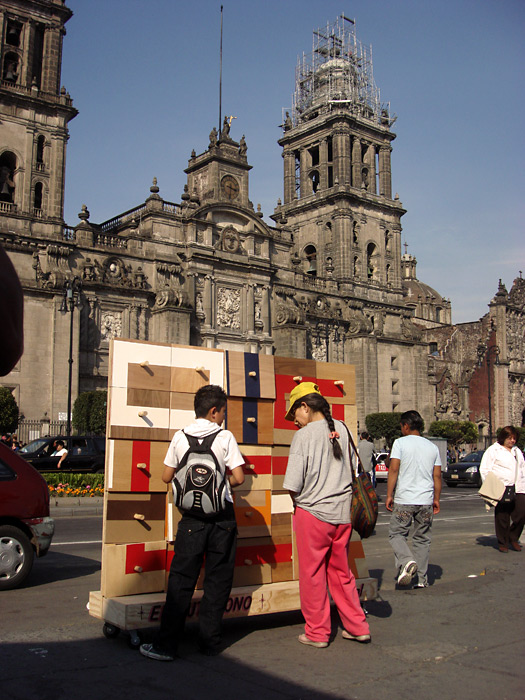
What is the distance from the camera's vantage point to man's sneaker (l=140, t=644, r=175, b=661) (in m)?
5.25

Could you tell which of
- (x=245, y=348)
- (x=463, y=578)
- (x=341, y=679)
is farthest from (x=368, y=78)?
(x=341, y=679)

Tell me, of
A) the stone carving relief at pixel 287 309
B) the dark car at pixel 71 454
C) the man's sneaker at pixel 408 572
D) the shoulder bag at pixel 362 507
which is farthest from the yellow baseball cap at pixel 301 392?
the stone carving relief at pixel 287 309

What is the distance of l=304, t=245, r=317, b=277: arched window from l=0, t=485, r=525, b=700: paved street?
45.7m

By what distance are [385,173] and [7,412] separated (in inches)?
1432

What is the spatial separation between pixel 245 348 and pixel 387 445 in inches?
479

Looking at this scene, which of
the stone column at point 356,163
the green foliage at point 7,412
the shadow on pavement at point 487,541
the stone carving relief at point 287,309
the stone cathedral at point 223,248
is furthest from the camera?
the stone column at point 356,163

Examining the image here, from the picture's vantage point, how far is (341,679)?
16.2ft

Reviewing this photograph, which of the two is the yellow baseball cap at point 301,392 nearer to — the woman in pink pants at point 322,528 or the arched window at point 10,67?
the woman in pink pants at point 322,528

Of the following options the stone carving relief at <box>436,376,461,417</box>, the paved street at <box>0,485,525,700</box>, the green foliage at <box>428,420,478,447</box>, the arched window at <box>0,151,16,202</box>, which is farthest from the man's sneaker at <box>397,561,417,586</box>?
the stone carving relief at <box>436,376,461,417</box>

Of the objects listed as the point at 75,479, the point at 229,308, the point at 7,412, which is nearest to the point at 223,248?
the point at 229,308

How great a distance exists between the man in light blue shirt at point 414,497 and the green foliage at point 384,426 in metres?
38.2

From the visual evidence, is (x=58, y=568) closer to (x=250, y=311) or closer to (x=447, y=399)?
(x=250, y=311)

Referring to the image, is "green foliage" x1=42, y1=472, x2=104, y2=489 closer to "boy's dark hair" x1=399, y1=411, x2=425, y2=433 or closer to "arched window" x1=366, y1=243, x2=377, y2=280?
"boy's dark hair" x1=399, y1=411, x2=425, y2=433

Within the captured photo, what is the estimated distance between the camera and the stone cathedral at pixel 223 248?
117 ft
